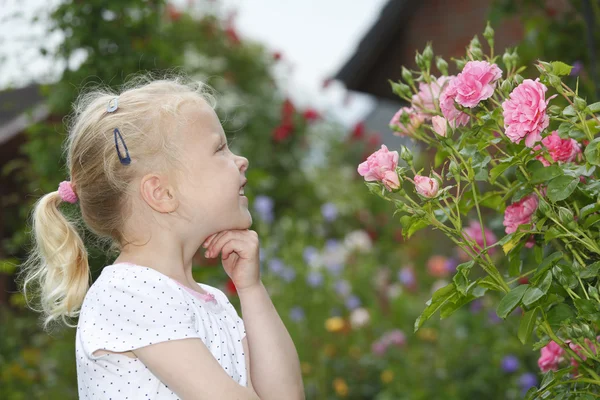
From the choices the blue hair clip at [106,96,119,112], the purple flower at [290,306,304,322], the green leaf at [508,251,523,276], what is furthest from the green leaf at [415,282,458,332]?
the purple flower at [290,306,304,322]

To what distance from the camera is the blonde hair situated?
67.9 inches

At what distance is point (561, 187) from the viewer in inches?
58.9

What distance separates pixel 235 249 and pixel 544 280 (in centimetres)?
66

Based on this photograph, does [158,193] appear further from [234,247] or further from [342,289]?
[342,289]

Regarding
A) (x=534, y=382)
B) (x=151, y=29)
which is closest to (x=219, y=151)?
(x=151, y=29)

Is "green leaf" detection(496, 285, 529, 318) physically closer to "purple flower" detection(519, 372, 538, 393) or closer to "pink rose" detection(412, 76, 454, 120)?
"pink rose" detection(412, 76, 454, 120)

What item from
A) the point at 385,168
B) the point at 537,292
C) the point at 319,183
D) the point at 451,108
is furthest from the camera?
the point at 319,183

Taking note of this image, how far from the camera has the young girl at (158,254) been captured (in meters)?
1.60

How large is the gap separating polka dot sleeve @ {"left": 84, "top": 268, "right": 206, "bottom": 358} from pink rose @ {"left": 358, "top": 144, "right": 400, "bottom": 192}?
463 millimetres

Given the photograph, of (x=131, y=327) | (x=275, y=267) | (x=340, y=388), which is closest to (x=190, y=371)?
(x=131, y=327)

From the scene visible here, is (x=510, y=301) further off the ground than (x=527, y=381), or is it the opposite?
(x=510, y=301)

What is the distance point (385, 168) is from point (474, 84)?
0.77 ft

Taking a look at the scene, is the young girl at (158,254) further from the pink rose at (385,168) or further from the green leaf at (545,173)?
the green leaf at (545,173)

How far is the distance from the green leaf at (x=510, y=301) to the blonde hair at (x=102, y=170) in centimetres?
74
